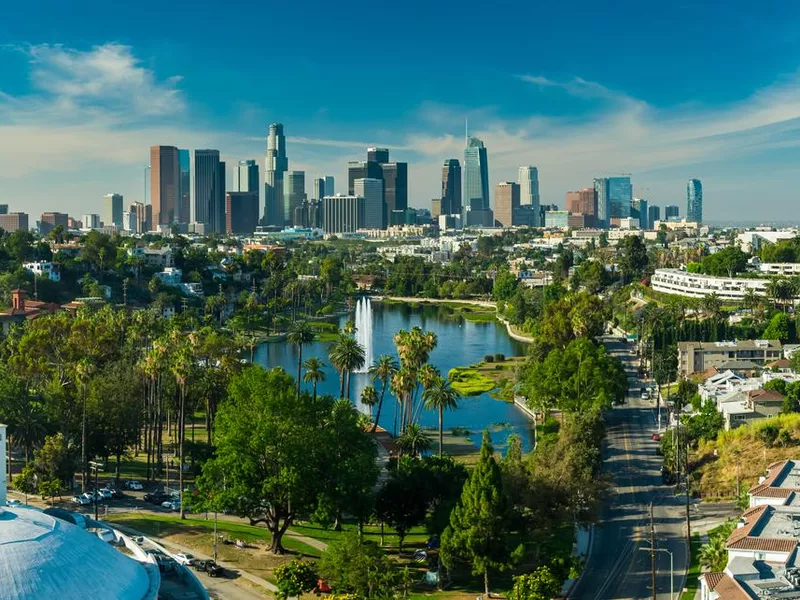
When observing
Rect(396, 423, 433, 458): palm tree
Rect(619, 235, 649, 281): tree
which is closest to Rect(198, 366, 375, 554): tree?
Rect(396, 423, 433, 458): palm tree

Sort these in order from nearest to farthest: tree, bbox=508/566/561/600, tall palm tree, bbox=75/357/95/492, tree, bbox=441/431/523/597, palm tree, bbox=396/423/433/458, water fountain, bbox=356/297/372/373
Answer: tree, bbox=508/566/561/600
tree, bbox=441/431/523/597
tall palm tree, bbox=75/357/95/492
palm tree, bbox=396/423/433/458
water fountain, bbox=356/297/372/373

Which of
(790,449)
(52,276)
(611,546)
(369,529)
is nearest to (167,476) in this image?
(369,529)

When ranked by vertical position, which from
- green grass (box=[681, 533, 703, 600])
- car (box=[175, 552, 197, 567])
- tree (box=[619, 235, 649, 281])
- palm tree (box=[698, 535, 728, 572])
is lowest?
green grass (box=[681, 533, 703, 600])

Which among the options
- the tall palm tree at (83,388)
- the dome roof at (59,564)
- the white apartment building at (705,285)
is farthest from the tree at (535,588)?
the white apartment building at (705,285)

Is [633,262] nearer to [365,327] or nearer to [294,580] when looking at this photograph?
[365,327]

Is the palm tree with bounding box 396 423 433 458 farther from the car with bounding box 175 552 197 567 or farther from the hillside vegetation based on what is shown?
the car with bounding box 175 552 197 567

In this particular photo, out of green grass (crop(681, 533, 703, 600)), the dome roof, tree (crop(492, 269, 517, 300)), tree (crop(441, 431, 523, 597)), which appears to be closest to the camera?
the dome roof

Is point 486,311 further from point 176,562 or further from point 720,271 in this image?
point 176,562

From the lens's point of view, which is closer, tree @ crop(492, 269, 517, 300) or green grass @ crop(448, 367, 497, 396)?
green grass @ crop(448, 367, 497, 396)
